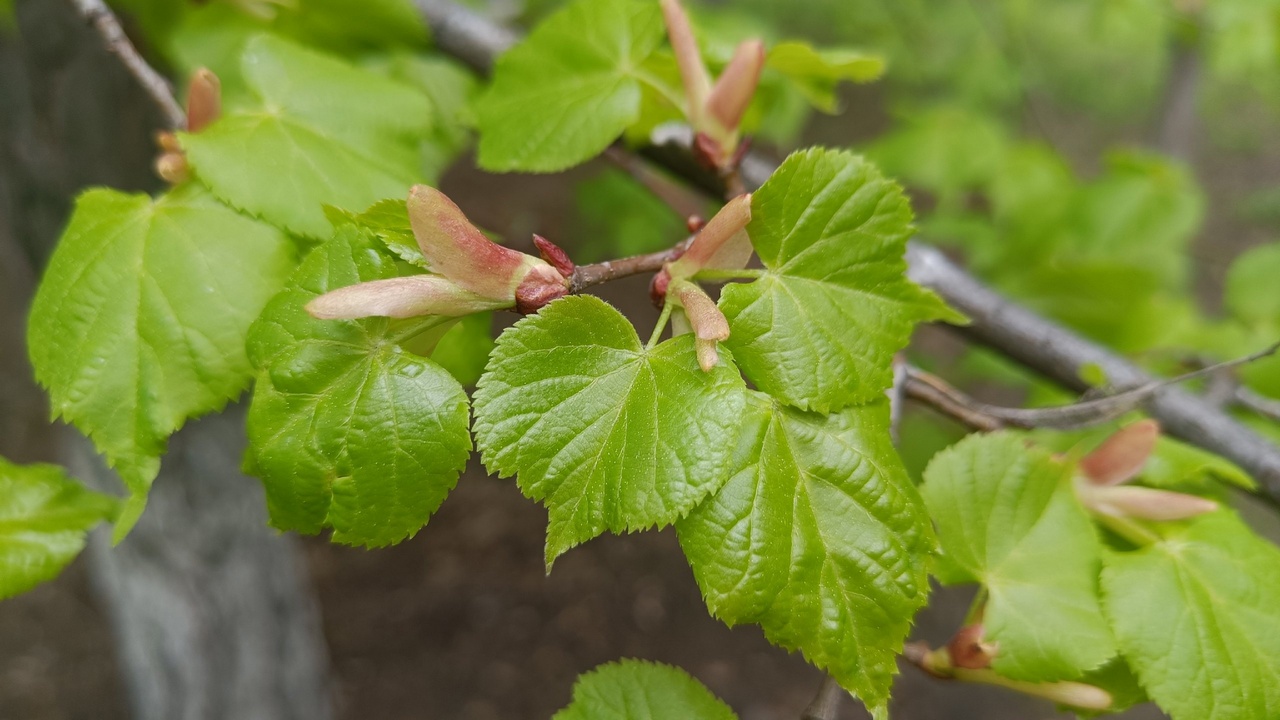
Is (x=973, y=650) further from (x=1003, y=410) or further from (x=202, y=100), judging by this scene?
(x=202, y=100)

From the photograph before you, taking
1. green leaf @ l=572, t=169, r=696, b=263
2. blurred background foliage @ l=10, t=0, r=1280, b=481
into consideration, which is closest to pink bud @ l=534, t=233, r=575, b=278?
blurred background foliage @ l=10, t=0, r=1280, b=481

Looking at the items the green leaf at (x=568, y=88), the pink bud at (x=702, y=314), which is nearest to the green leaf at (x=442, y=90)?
the green leaf at (x=568, y=88)

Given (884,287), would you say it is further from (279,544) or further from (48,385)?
(279,544)

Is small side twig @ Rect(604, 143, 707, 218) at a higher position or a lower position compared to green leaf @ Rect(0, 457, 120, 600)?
higher

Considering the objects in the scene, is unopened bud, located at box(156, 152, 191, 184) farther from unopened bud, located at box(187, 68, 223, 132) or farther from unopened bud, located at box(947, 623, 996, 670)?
unopened bud, located at box(947, 623, 996, 670)

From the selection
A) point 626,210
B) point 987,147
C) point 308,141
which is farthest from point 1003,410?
point 987,147
